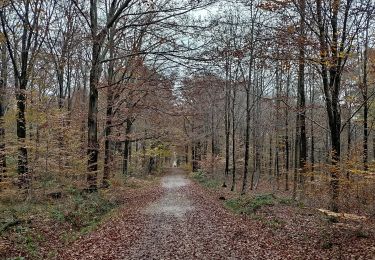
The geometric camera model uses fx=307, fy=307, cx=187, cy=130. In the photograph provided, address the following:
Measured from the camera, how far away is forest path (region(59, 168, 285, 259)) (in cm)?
780

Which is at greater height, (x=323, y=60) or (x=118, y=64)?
(x=118, y=64)

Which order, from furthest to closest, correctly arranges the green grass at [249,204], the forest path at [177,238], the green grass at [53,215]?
the green grass at [249,204] → the green grass at [53,215] → the forest path at [177,238]

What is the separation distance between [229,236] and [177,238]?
1586 millimetres

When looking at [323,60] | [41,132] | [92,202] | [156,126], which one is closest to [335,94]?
[323,60]

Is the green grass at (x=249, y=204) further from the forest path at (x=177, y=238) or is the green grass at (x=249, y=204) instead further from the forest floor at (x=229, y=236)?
the forest path at (x=177, y=238)

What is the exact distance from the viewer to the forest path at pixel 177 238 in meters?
7.80

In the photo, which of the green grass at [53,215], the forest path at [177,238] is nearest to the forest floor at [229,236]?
the forest path at [177,238]

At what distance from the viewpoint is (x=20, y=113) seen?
14938 mm

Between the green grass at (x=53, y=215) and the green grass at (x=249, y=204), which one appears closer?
the green grass at (x=53, y=215)

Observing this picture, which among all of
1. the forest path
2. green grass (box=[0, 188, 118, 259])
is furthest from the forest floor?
green grass (box=[0, 188, 118, 259])

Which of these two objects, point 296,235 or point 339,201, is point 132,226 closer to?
point 296,235

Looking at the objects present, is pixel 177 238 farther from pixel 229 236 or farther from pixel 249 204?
pixel 249 204

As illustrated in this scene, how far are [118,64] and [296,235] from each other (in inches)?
636

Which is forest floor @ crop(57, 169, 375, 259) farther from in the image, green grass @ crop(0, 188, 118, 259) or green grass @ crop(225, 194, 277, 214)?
green grass @ crop(0, 188, 118, 259)
